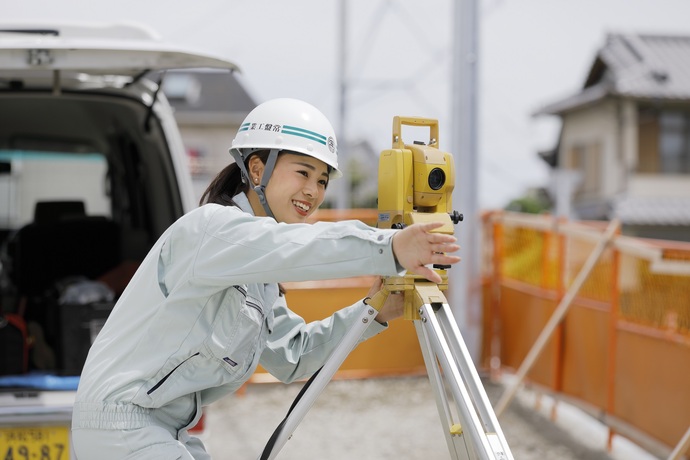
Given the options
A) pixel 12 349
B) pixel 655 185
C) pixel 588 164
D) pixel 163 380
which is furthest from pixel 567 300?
pixel 588 164

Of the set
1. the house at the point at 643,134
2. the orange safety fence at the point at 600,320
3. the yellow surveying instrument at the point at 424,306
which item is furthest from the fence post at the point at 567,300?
the house at the point at 643,134

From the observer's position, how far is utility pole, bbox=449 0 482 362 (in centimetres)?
829

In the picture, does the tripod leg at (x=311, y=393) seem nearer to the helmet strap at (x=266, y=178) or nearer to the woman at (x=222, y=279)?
the woman at (x=222, y=279)

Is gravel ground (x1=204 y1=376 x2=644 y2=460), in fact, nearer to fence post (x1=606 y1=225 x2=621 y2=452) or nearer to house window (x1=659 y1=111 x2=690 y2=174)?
fence post (x1=606 y1=225 x2=621 y2=452)

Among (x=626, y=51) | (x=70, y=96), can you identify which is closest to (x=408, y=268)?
(x=70, y=96)

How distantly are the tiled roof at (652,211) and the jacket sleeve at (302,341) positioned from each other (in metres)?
21.8

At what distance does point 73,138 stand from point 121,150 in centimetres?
65

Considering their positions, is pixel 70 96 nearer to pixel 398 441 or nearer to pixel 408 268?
pixel 408 268

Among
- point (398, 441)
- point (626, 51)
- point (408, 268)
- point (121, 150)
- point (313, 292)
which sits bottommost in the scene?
point (398, 441)

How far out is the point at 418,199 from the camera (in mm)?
2551

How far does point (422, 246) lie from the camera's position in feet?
6.40

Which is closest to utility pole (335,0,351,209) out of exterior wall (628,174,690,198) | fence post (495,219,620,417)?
exterior wall (628,174,690,198)

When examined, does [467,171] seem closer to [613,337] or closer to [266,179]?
[613,337]

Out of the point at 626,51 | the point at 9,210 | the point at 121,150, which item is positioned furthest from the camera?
the point at 626,51
